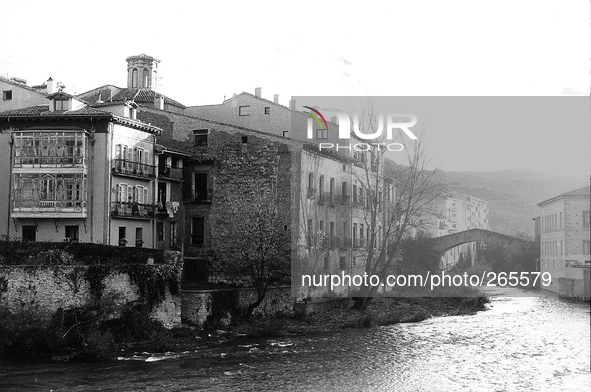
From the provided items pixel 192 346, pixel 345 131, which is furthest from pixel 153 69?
pixel 345 131

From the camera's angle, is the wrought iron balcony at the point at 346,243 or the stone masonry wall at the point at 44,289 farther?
the wrought iron balcony at the point at 346,243

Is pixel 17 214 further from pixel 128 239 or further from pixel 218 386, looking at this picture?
pixel 218 386

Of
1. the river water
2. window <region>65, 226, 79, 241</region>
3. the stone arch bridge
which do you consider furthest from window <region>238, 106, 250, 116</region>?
the river water

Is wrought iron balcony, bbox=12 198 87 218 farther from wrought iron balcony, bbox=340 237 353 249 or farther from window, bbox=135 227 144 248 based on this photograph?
wrought iron balcony, bbox=340 237 353 249

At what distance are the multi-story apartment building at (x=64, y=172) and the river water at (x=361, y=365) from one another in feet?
20.0

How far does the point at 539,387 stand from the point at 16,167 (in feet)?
49.4

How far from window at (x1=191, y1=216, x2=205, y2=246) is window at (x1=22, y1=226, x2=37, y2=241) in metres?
5.33

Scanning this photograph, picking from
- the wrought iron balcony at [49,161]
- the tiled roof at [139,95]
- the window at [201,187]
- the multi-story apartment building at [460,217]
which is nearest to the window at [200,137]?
the window at [201,187]

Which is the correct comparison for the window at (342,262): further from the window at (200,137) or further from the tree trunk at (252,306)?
the window at (200,137)

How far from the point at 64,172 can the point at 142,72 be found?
8836 millimetres

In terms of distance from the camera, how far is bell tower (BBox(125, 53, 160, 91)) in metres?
27.9

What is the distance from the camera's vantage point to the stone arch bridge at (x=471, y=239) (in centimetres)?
1680

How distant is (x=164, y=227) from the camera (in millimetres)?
23562

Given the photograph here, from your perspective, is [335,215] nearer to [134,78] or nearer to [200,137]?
[200,137]
